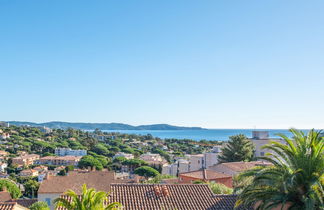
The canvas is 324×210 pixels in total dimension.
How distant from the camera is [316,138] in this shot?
12.3m

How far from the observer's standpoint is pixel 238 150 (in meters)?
50.2

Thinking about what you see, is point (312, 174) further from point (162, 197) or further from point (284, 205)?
point (162, 197)

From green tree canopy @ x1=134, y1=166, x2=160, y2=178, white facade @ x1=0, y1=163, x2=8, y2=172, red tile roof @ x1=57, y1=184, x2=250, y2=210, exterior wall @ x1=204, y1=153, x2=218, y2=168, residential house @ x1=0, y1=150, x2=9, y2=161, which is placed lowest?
white facade @ x1=0, y1=163, x2=8, y2=172

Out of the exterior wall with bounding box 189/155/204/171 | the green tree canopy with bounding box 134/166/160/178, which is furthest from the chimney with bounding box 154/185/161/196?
the green tree canopy with bounding box 134/166/160/178

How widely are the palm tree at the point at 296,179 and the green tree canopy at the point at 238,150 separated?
37.3 metres

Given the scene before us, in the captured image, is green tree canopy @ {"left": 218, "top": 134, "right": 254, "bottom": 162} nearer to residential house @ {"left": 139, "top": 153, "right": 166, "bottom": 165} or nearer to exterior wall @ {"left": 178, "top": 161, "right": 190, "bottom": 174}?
exterior wall @ {"left": 178, "top": 161, "right": 190, "bottom": 174}

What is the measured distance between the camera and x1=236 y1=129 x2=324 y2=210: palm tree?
11406mm

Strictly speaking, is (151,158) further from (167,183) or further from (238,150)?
(167,183)

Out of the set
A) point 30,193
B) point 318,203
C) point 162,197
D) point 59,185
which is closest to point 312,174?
point 318,203

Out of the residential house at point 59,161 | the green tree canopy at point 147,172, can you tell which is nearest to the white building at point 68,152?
the residential house at point 59,161

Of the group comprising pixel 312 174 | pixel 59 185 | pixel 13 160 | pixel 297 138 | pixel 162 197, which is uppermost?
pixel 297 138

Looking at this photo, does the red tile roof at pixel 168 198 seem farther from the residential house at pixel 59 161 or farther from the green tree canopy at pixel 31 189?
the residential house at pixel 59 161

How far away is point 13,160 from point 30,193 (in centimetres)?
6105

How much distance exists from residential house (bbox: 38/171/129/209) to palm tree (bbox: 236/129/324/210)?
1695cm
